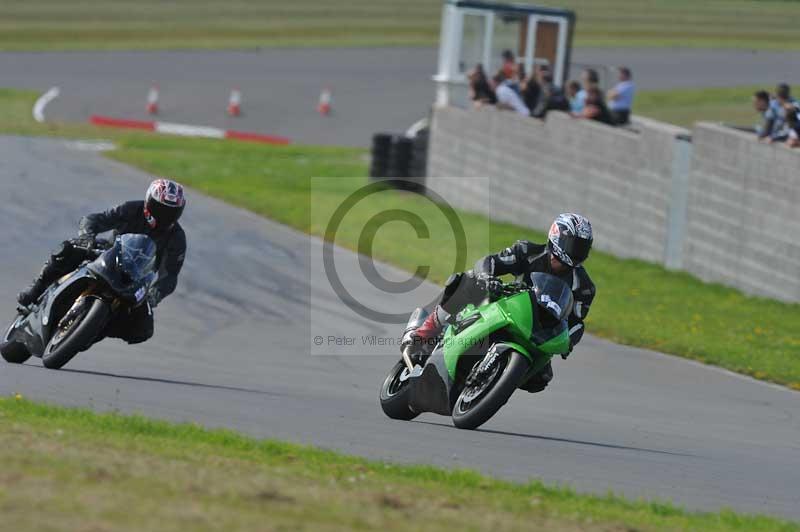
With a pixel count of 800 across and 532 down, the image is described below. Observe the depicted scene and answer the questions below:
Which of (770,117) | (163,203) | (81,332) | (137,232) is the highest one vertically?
(770,117)

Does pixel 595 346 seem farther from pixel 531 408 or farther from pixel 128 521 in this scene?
pixel 128 521

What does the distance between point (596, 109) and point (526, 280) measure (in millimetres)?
14042

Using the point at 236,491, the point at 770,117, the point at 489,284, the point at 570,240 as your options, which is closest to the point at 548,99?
the point at 770,117

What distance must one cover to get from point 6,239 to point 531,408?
32.8ft

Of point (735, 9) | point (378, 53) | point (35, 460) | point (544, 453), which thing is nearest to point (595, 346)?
point (544, 453)

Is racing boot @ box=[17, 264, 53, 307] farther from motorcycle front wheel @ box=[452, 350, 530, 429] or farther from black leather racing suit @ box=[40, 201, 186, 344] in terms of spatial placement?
motorcycle front wheel @ box=[452, 350, 530, 429]

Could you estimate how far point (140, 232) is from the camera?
453 inches

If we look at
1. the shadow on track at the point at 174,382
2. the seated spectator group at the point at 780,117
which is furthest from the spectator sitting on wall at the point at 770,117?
the shadow on track at the point at 174,382

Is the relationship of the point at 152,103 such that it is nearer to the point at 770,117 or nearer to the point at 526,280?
the point at 770,117

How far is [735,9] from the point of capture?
57.6m

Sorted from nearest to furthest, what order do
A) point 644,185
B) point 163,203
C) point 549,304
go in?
point 549,304
point 163,203
point 644,185

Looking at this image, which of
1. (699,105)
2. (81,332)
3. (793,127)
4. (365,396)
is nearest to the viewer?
(81,332)

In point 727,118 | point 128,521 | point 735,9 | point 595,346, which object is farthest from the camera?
point 735,9

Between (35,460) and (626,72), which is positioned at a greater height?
(626,72)
